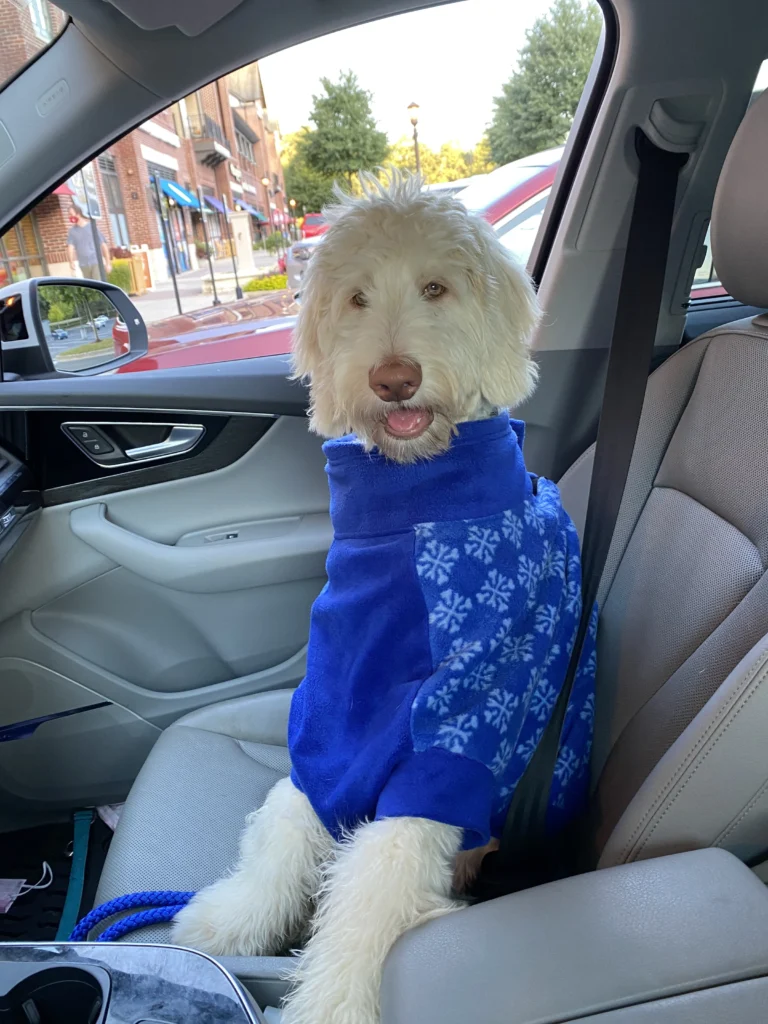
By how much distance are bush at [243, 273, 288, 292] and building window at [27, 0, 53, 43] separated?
2.64 feet

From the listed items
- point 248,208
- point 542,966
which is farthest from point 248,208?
point 542,966

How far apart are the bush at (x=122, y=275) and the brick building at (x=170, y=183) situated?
5 centimetres

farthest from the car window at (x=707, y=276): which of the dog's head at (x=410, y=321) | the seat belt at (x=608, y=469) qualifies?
the dog's head at (x=410, y=321)

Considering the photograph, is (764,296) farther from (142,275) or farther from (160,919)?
(142,275)

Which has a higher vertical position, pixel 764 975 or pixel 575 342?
pixel 575 342

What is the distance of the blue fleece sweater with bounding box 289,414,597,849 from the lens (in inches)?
49.6

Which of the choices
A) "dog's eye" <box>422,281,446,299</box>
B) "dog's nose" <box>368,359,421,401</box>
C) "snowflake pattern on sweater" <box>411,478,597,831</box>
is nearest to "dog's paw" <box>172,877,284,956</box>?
"snowflake pattern on sweater" <box>411,478,597,831</box>

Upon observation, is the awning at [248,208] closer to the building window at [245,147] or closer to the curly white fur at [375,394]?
the building window at [245,147]

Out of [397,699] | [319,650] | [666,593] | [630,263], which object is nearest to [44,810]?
[319,650]

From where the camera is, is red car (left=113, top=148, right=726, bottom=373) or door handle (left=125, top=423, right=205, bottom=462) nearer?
red car (left=113, top=148, right=726, bottom=373)

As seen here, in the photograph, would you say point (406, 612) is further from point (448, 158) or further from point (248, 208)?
point (248, 208)

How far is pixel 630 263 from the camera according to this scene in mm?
1780

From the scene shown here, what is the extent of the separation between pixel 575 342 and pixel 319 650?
52.3 inches

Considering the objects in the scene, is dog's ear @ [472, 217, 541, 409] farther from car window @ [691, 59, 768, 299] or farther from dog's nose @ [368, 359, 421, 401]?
car window @ [691, 59, 768, 299]
